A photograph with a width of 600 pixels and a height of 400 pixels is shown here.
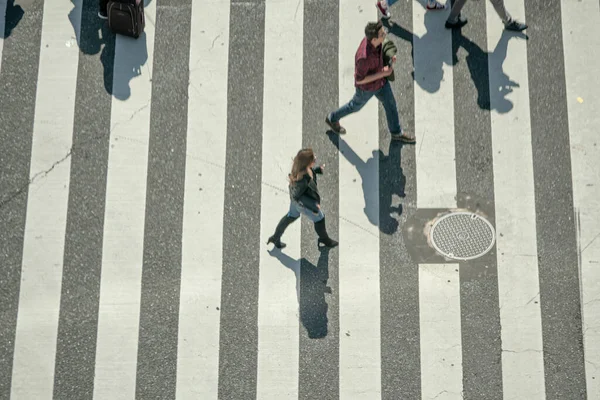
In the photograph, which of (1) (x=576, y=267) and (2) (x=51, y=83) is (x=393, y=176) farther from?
(2) (x=51, y=83)

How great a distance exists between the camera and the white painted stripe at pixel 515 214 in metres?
8.58

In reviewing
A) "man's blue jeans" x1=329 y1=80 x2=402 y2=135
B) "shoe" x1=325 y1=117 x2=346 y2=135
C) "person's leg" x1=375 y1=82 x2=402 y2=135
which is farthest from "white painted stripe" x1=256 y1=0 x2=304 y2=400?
"person's leg" x1=375 y1=82 x2=402 y2=135

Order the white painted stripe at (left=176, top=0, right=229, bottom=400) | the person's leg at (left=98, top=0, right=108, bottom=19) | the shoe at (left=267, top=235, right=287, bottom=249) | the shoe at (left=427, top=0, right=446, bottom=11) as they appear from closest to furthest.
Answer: the white painted stripe at (left=176, top=0, right=229, bottom=400) → the shoe at (left=267, top=235, right=287, bottom=249) → the person's leg at (left=98, top=0, right=108, bottom=19) → the shoe at (left=427, top=0, right=446, bottom=11)

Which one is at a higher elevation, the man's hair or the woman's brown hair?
the man's hair

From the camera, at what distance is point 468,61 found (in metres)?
9.47

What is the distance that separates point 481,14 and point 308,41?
7.14 feet

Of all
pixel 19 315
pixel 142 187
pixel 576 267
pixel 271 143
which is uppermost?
pixel 271 143

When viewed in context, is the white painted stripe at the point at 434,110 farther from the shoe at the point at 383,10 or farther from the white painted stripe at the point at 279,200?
the white painted stripe at the point at 279,200

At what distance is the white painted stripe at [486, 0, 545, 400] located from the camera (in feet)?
28.1

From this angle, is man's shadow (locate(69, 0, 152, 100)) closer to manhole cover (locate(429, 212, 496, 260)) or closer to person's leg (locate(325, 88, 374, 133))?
person's leg (locate(325, 88, 374, 133))

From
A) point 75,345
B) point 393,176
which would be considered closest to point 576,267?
point 393,176

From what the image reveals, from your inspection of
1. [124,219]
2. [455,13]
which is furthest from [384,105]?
[124,219]

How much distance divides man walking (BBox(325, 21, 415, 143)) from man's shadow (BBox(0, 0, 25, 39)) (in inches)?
160

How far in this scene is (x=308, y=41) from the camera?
377 inches
